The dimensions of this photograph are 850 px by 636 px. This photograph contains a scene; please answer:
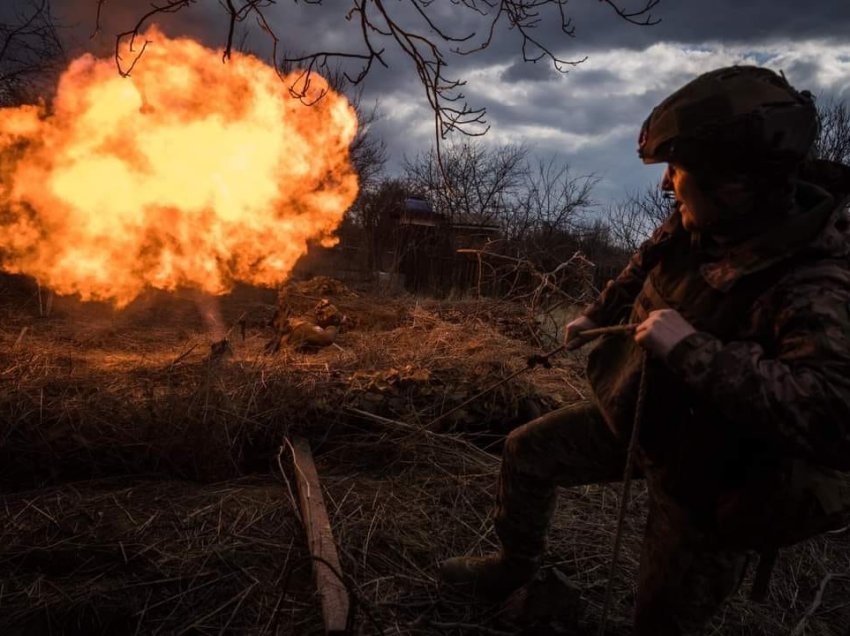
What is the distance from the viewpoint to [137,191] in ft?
32.2

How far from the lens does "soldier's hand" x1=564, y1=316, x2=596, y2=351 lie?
255 centimetres

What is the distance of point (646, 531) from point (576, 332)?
916mm

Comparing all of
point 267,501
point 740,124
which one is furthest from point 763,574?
point 267,501

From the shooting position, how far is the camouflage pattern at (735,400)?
159cm

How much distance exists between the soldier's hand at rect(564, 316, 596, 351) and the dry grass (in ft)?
4.72

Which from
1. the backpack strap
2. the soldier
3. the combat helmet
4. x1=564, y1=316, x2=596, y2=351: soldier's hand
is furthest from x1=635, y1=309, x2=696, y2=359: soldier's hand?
the backpack strap

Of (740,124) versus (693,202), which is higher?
(740,124)

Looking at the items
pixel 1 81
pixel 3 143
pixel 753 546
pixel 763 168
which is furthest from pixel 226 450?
pixel 1 81

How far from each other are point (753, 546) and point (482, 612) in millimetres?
1630

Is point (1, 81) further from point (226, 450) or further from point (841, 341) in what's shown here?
point (841, 341)

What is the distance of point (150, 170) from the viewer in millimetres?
9625

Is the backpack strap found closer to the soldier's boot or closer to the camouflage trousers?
the camouflage trousers

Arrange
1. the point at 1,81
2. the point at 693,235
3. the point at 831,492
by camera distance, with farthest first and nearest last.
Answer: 1. the point at 1,81
2. the point at 693,235
3. the point at 831,492

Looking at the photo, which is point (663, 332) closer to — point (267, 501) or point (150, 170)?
point (267, 501)
